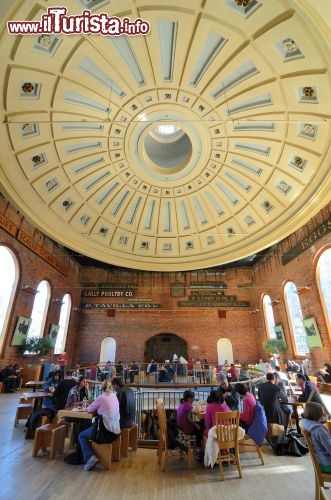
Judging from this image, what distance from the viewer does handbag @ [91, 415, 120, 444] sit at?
13.8 ft

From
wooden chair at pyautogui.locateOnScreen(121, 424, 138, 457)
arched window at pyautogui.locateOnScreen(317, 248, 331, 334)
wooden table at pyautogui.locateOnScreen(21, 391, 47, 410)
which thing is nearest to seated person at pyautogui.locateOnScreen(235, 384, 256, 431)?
wooden chair at pyautogui.locateOnScreen(121, 424, 138, 457)

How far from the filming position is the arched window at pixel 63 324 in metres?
16.6

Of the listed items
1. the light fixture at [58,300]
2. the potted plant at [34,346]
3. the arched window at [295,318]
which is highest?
the light fixture at [58,300]

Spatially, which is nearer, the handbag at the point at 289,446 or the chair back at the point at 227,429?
the chair back at the point at 227,429

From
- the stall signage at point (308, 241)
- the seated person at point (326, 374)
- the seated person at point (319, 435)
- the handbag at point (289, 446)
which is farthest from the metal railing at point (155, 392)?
the stall signage at point (308, 241)

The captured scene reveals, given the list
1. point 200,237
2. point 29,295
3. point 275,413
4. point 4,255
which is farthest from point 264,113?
point 29,295

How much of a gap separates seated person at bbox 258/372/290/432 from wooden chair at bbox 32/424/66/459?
4234mm

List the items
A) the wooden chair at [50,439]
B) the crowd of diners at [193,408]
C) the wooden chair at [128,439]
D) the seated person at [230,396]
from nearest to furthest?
the crowd of diners at [193,408]
the wooden chair at [50,439]
the wooden chair at [128,439]
the seated person at [230,396]

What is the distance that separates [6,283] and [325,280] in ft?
48.6

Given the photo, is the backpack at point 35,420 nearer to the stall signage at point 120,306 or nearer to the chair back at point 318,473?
the chair back at point 318,473

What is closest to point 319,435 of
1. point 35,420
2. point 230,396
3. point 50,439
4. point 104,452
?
point 230,396

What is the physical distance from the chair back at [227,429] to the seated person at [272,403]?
1.70 meters

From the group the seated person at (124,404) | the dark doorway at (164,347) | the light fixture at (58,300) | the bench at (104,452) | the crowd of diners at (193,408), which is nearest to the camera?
the crowd of diners at (193,408)

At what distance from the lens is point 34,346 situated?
12062 millimetres
